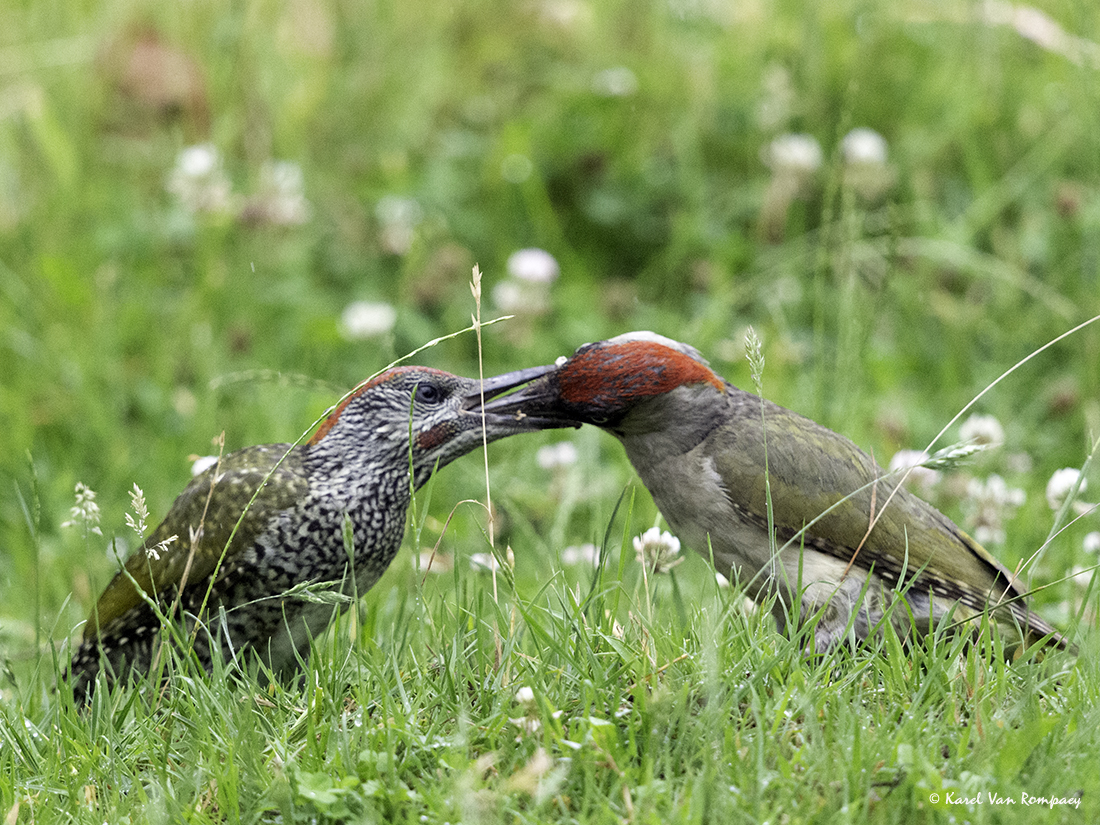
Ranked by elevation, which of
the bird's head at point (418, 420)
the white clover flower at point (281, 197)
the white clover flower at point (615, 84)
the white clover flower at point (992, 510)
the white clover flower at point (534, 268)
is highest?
the white clover flower at point (615, 84)

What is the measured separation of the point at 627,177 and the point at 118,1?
12.1 ft

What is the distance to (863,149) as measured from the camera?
695cm

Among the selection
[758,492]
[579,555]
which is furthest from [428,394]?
[758,492]

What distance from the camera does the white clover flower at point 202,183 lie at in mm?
6785

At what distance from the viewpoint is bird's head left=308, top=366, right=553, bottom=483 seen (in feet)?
12.3

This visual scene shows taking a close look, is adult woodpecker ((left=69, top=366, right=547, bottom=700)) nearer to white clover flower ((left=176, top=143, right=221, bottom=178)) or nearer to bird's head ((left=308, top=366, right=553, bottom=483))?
bird's head ((left=308, top=366, right=553, bottom=483))

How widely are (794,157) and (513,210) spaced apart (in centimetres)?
166

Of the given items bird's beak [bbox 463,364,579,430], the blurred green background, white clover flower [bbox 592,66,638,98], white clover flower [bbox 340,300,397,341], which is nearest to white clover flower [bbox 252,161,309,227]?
the blurred green background

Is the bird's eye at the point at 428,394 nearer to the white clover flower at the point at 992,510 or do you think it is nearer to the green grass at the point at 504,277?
the green grass at the point at 504,277

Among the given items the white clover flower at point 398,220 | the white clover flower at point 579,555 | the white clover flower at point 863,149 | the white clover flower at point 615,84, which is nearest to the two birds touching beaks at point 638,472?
the white clover flower at point 579,555

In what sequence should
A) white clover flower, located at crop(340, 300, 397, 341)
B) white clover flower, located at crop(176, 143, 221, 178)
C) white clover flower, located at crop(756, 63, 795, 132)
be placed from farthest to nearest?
white clover flower, located at crop(756, 63, 795, 132) → white clover flower, located at crop(176, 143, 221, 178) → white clover flower, located at crop(340, 300, 397, 341)

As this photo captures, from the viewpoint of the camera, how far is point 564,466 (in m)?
5.36

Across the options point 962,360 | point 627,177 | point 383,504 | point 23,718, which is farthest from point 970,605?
point 627,177

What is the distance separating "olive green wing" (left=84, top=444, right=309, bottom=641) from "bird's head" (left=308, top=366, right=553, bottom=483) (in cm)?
16
